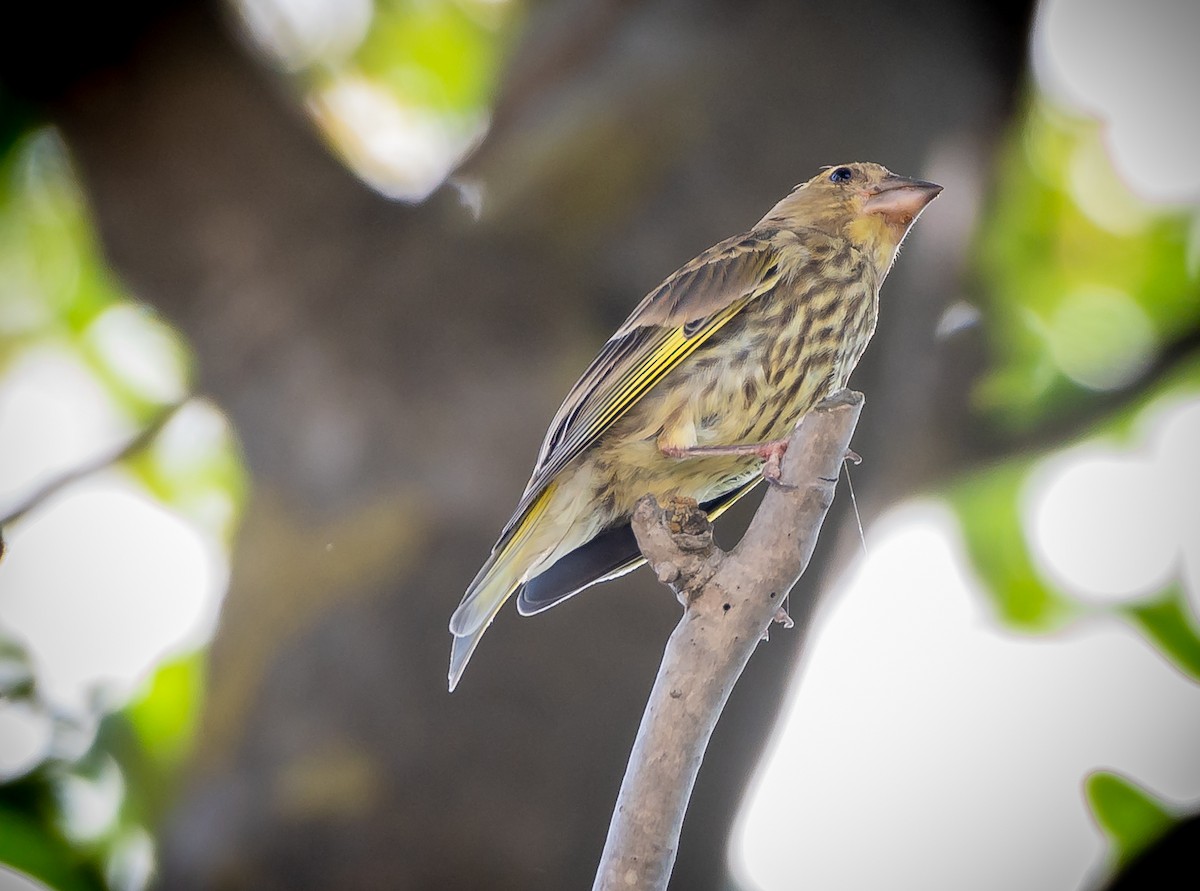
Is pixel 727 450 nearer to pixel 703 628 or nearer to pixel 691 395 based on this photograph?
pixel 691 395

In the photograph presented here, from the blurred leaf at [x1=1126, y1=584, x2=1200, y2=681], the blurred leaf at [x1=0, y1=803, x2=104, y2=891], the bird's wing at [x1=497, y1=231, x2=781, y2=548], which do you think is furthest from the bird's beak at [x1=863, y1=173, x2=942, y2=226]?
the blurred leaf at [x1=0, y1=803, x2=104, y2=891]

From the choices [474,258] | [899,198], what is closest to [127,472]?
[474,258]

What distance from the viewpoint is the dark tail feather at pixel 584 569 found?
2.15 metres

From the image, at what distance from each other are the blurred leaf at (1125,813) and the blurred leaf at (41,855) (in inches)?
72.6

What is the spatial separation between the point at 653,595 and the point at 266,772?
0.78m

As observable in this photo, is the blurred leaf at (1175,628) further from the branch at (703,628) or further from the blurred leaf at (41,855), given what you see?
the blurred leaf at (41,855)

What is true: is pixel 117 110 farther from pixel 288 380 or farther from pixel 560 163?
pixel 560 163

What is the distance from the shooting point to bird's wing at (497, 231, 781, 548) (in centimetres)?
215

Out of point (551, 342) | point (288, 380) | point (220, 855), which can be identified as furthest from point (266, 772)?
point (551, 342)

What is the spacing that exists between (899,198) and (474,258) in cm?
85

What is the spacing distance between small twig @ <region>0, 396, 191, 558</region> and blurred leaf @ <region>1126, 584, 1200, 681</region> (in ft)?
6.54

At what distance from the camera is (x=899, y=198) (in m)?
2.31

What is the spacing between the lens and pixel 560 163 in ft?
7.91

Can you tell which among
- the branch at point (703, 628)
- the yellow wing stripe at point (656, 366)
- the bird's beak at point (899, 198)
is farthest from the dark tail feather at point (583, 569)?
the bird's beak at point (899, 198)
